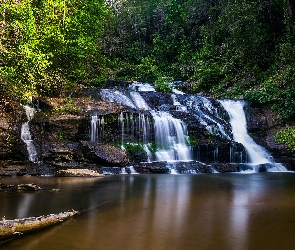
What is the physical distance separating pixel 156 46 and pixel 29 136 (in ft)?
75.8

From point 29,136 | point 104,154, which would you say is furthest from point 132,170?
point 29,136

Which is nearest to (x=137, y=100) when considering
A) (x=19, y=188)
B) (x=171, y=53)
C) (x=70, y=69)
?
(x=70, y=69)

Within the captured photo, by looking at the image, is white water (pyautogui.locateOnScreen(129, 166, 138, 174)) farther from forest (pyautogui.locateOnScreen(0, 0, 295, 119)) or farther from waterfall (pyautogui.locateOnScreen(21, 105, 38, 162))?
forest (pyautogui.locateOnScreen(0, 0, 295, 119))

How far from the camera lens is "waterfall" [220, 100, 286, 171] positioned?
50.0ft

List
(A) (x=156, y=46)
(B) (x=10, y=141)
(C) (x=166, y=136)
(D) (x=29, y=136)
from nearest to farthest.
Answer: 1. (B) (x=10, y=141)
2. (D) (x=29, y=136)
3. (C) (x=166, y=136)
4. (A) (x=156, y=46)

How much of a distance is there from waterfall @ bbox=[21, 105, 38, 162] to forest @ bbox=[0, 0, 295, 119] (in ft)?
2.89

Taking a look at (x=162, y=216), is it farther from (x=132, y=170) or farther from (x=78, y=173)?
(x=132, y=170)

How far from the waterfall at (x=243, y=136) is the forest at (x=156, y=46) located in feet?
4.52

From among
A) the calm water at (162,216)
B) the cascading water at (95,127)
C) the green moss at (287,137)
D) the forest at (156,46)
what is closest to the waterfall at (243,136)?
the green moss at (287,137)

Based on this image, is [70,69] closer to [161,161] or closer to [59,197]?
[161,161]

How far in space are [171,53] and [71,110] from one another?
835 inches

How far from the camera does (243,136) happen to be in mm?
17203

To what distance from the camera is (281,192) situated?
8.12m

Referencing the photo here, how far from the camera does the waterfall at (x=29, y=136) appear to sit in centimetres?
1305
